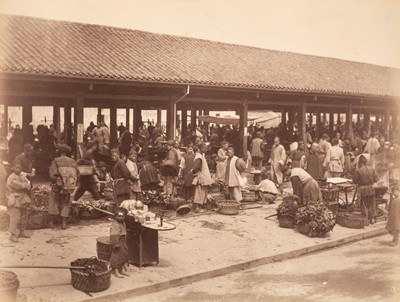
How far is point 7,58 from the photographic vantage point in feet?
44.3

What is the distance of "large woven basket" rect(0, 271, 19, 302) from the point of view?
19.9ft

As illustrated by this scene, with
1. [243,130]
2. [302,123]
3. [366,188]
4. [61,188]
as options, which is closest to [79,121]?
[61,188]

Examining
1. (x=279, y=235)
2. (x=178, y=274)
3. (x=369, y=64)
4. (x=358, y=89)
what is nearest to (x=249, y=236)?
(x=279, y=235)

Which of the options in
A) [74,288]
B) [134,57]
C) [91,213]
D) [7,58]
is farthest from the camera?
[134,57]

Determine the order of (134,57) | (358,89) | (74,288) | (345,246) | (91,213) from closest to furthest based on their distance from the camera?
1. (74,288)
2. (345,246)
3. (91,213)
4. (134,57)
5. (358,89)

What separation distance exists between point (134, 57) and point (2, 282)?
40.2 feet

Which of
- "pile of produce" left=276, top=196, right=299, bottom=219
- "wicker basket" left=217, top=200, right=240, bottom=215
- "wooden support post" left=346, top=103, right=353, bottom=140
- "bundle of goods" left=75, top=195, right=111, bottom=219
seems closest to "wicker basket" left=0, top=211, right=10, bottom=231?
"bundle of goods" left=75, top=195, right=111, bottom=219

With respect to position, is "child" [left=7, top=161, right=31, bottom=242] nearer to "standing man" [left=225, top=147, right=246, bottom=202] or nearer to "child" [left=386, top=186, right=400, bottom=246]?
"standing man" [left=225, top=147, right=246, bottom=202]

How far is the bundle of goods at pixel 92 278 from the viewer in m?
6.99

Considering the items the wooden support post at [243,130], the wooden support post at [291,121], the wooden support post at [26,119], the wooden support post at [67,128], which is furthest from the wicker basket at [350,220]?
the wooden support post at [291,121]

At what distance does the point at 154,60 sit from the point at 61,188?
843 cm

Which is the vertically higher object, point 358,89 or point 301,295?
point 358,89

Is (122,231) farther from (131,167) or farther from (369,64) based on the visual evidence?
(369,64)

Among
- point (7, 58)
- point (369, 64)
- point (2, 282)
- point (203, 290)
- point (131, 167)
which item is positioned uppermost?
point (369, 64)
